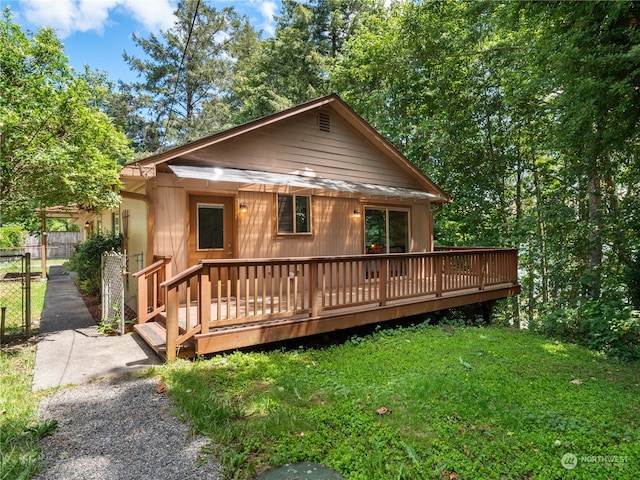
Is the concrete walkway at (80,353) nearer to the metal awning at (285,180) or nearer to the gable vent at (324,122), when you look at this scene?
the metal awning at (285,180)

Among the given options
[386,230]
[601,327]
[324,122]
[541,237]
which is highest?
[324,122]

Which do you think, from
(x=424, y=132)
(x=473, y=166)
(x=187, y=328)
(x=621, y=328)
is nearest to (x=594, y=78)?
(x=621, y=328)

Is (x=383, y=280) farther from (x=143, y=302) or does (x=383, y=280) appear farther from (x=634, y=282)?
(x=634, y=282)

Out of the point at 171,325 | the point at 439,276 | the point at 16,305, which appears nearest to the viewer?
the point at 171,325

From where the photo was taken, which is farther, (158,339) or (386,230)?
(386,230)

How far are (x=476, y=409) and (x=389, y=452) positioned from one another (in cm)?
129

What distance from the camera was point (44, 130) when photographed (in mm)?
5188

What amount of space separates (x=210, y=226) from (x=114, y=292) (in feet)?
7.14

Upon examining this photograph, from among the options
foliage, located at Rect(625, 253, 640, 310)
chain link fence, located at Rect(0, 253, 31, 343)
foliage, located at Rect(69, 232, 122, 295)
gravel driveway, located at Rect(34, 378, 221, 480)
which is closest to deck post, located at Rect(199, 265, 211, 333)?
gravel driveway, located at Rect(34, 378, 221, 480)

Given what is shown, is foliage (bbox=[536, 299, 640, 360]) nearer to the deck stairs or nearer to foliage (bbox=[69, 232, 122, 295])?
the deck stairs

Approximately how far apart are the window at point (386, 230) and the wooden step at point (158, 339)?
5.49 metres

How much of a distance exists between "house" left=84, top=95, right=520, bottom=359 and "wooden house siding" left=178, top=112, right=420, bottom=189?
3cm

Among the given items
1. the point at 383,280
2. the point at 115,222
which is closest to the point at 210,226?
the point at 383,280

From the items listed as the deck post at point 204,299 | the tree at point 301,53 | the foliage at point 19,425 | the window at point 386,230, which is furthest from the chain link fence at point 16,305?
the tree at point 301,53
